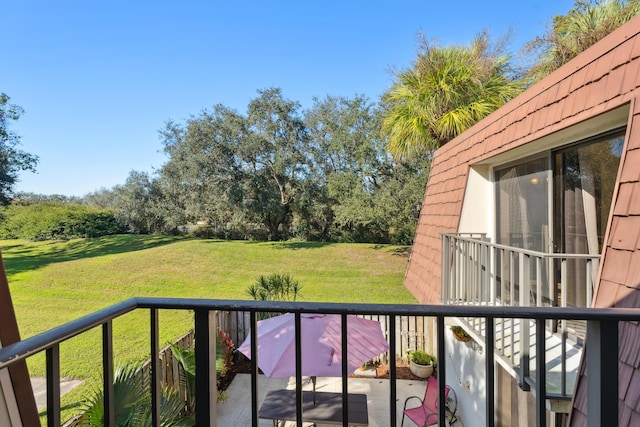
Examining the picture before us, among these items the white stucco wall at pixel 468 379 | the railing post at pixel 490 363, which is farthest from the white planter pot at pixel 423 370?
the railing post at pixel 490 363

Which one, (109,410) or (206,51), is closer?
(109,410)

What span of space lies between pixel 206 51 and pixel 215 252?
795 centimetres

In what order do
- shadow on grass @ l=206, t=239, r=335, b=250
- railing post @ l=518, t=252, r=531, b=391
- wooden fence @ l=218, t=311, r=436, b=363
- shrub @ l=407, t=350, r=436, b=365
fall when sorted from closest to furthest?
railing post @ l=518, t=252, r=531, b=391, shrub @ l=407, t=350, r=436, b=365, wooden fence @ l=218, t=311, r=436, b=363, shadow on grass @ l=206, t=239, r=335, b=250

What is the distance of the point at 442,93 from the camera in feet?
20.8

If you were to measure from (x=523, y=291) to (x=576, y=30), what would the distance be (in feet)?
23.2

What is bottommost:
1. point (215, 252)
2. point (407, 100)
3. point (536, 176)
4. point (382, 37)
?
point (215, 252)

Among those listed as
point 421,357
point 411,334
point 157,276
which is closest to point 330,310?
point 421,357

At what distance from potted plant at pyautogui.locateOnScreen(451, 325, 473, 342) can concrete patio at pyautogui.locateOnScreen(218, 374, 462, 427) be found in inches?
55.5

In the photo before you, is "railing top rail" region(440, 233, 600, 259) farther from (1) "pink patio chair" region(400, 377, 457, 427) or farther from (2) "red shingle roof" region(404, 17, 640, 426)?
(1) "pink patio chair" region(400, 377, 457, 427)

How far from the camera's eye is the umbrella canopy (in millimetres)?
3547

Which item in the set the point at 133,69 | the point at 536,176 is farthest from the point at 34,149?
the point at 536,176

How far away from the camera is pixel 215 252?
560 inches

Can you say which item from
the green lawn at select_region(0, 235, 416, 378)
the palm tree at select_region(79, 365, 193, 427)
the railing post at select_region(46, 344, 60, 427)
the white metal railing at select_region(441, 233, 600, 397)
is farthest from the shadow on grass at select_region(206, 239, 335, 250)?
the railing post at select_region(46, 344, 60, 427)

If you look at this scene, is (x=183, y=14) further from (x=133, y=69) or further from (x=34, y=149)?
(x=34, y=149)
